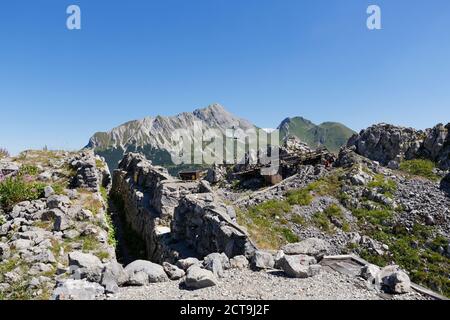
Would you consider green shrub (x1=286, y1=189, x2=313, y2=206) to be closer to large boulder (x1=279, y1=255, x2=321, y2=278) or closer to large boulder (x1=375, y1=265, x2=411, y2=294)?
large boulder (x1=279, y1=255, x2=321, y2=278)

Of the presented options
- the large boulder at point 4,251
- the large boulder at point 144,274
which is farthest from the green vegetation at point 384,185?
the large boulder at point 4,251

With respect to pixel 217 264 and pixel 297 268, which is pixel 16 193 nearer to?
pixel 217 264

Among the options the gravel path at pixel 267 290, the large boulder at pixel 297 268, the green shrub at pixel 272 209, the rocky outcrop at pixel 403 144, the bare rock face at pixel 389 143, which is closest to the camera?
the gravel path at pixel 267 290

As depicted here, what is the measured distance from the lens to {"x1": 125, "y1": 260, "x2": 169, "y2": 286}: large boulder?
1039 cm

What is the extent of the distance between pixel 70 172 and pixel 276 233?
18.9 m

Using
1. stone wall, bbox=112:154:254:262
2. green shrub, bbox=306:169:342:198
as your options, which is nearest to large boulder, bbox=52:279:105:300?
stone wall, bbox=112:154:254:262

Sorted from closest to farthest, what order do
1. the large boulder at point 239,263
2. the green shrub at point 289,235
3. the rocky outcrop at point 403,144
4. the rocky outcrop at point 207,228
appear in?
the large boulder at point 239,263
the rocky outcrop at point 207,228
the green shrub at point 289,235
the rocky outcrop at point 403,144

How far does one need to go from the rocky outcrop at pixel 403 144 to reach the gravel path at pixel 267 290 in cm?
3041

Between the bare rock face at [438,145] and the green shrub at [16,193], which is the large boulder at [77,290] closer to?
the green shrub at [16,193]

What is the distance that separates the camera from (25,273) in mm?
12891

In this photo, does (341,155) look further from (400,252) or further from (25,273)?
(25,273)

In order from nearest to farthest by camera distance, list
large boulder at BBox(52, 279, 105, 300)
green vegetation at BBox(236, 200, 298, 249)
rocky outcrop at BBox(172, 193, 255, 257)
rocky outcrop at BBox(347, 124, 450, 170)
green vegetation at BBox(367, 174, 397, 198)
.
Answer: large boulder at BBox(52, 279, 105, 300) < rocky outcrop at BBox(172, 193, 255, 257) < green vegetation at BBox(236, 200, 298, 249) < green vegetation at BBox(367, 174, 397, 198) < rocky outcrop at BBox(347, 124, 450, 170)

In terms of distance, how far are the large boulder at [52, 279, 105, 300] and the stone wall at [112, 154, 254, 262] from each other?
5.87 m

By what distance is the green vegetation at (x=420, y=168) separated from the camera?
108 ft
